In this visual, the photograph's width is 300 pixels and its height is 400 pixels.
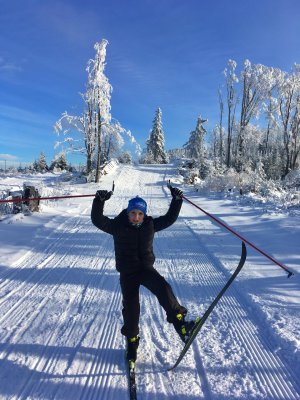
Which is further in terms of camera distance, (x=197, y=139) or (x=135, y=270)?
(x=197, y=139)

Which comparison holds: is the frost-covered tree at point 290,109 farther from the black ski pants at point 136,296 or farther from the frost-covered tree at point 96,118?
the black ski pants at point 136,296

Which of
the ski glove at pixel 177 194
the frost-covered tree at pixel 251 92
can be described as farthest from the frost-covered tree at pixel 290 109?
the ski glove at pixel 177 194

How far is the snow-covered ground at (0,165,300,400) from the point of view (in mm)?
3389

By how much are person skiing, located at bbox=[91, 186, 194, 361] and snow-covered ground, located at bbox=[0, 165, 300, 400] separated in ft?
1.27

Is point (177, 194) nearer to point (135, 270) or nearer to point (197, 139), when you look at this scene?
point (135, 270)

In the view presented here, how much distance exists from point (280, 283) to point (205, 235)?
4147mm

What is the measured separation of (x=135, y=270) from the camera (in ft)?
13.2

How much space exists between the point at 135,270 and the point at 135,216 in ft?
2.08

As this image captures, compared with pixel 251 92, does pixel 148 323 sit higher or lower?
lower

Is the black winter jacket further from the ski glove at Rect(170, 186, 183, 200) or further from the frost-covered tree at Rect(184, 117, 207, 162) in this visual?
the frost-covered tree at Rect(184, 117, 207, 162)

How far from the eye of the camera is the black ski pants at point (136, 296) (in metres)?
3.80

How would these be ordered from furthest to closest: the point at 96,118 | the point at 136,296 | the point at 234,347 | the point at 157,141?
1. the point at 157,141
2. the point at 96,118
3. the point at 234,347
4. the point at 136,296

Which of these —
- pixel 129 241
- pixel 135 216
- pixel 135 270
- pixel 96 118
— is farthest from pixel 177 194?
pixel 96 118

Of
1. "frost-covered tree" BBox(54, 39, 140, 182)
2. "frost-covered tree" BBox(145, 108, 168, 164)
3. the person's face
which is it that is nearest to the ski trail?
the person's face
